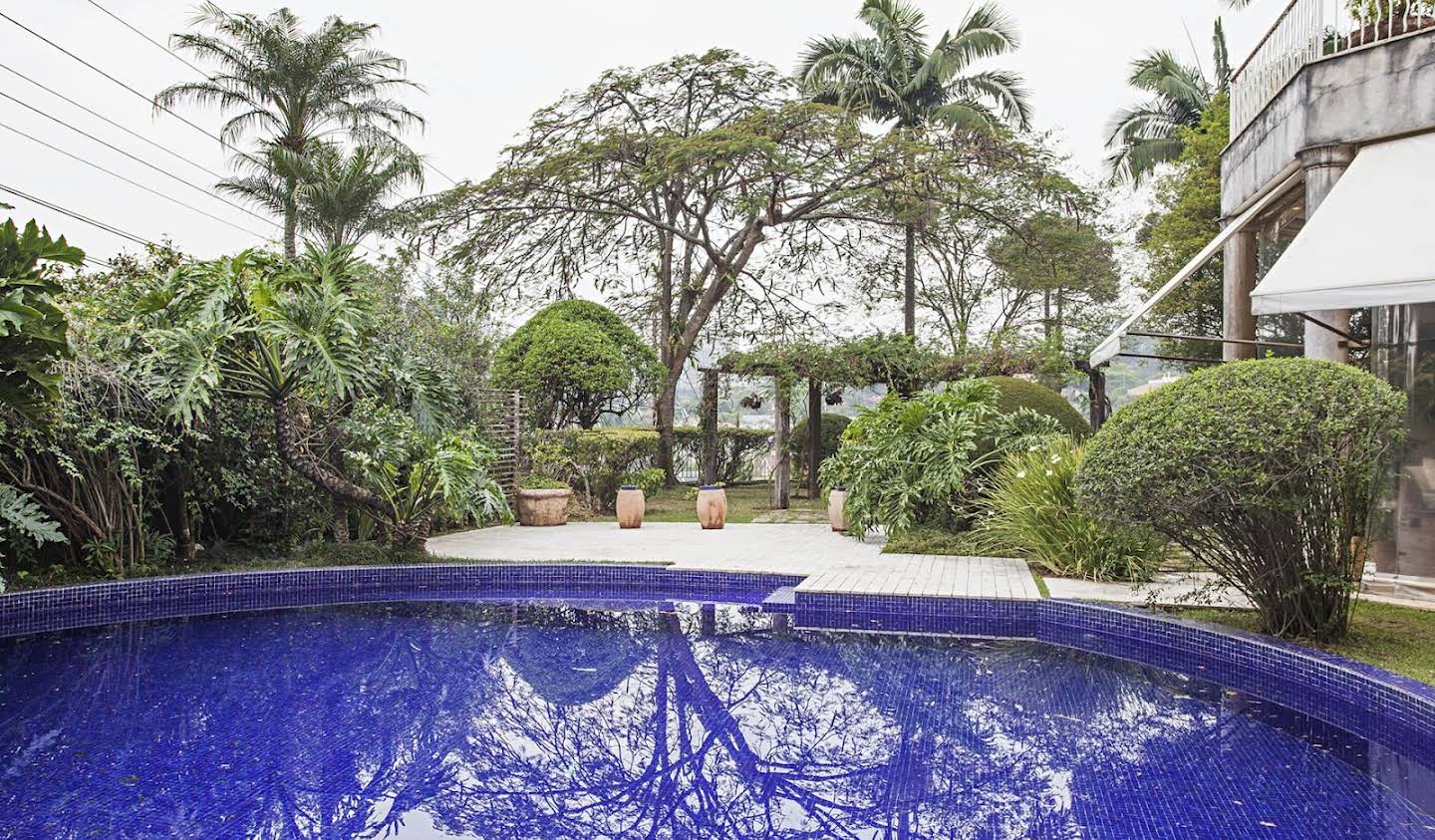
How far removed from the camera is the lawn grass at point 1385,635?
5.15 meters

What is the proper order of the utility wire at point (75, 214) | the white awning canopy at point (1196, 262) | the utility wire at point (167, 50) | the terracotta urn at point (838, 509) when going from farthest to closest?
the utility wire at point (167, 50) → the utility wire at point (75, 214) → the terracotta urn at point (838, 509) → the white awning canopy at point (1196, 262)

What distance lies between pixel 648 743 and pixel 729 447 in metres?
14.7

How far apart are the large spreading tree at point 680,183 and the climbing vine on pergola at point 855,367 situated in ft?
8.14

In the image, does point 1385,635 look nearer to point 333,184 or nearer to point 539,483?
point 539,483

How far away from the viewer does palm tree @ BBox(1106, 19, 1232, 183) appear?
23109 millimetres

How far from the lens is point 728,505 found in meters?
15.6

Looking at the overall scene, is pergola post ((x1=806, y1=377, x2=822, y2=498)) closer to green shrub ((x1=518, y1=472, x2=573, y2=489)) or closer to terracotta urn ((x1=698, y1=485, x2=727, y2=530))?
terracotta urn ((x1=698, y1=485, x2=727, y2=530))

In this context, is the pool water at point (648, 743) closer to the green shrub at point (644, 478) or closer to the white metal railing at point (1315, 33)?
the white metal railing at point (1315, 33)

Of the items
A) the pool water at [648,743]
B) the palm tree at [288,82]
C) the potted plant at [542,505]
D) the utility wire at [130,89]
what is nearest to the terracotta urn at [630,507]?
the potted plant at [542,505]

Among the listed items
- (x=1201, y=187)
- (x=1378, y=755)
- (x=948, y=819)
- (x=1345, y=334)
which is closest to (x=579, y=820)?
(x=948, y=819)

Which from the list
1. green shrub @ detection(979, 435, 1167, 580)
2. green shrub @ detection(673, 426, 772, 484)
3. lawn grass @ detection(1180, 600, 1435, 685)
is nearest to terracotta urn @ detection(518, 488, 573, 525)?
green shrub @ detection(979, 435, 1167, 580)

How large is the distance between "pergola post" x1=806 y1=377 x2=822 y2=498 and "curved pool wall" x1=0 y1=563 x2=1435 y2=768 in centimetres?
767

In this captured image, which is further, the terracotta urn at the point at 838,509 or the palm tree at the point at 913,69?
the palm tree at the point at 913,69

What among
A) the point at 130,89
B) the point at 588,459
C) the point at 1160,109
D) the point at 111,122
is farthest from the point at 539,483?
the point at 1160,109
